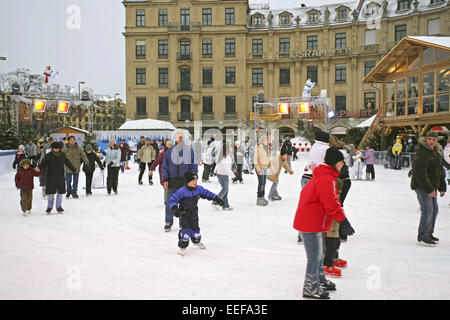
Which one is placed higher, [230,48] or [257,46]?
[257,46]

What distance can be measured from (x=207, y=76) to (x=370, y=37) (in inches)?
696

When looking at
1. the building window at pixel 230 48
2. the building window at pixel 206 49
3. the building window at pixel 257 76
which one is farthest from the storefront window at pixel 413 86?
the building window at pixel 206 49

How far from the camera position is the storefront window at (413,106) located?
20245 millimetres

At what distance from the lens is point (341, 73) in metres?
43.2

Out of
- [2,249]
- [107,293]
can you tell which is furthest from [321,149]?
[2,249]

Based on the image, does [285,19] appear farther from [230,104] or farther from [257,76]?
[230,104]

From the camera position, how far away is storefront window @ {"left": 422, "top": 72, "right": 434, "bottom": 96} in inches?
762

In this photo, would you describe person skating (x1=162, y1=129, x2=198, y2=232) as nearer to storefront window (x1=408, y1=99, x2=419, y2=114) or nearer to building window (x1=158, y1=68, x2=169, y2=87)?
storefront window (x1=408, y1=99, x2=419, y2=114)

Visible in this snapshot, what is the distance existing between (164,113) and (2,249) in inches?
1556

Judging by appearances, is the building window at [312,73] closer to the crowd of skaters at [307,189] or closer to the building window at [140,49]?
the building window at [140,49]

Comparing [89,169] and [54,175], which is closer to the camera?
[54,175]

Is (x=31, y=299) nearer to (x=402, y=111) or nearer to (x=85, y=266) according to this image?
(x=85, y=266)

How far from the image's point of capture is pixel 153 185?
522 inches

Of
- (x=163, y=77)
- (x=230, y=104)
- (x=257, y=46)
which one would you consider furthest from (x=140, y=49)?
(x=257, y=46)
